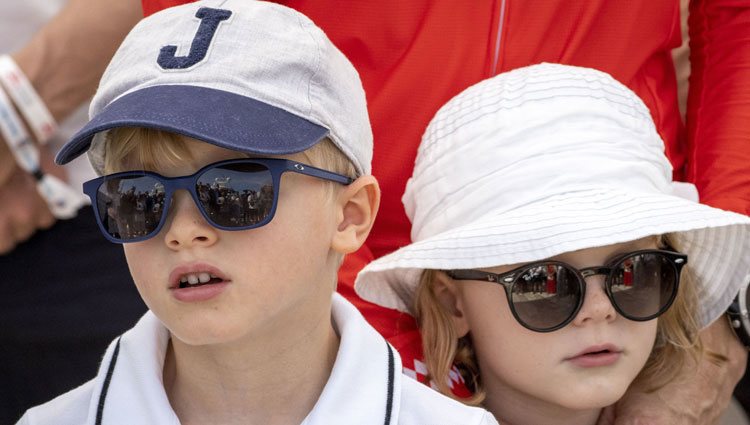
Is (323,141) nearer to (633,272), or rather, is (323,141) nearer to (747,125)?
(633,272)

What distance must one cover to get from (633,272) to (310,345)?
2.18 ft

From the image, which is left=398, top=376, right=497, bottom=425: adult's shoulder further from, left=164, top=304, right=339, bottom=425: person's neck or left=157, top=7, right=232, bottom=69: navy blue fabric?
left=157, top=7, right=232, bottom=69: navy blue fabric

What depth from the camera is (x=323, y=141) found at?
1615 millimetres

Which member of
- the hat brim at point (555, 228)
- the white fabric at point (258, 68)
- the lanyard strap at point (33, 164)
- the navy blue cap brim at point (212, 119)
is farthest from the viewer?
the lanyard strap at point (33, 164)

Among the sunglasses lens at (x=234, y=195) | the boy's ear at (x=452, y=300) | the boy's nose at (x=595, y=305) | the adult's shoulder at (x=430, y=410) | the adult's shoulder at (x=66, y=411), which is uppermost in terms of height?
the sunglasses lens at (x=234, y=195)

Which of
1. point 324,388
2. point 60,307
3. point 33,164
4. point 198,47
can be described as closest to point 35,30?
point 33,164

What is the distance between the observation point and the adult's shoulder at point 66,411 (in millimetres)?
1705

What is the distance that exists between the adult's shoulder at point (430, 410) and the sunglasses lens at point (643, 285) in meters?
0.39

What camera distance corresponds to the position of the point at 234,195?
4.80ft

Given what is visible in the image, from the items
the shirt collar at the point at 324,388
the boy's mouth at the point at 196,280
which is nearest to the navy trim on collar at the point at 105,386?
the shirt collar at the point at 324,388

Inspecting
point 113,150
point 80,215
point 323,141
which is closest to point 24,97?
point 80,215

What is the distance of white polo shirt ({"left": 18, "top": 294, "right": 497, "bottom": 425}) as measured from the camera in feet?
5.32

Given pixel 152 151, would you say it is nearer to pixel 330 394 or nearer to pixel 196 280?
pixel 196 280

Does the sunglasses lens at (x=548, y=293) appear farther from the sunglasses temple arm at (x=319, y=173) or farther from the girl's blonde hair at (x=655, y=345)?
the sunglasses temple arm at (x=319, y=173)
